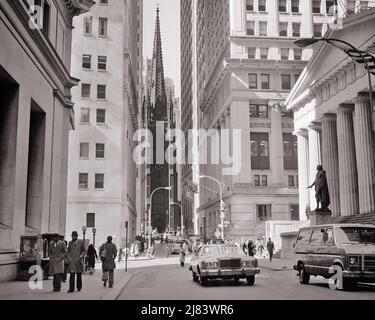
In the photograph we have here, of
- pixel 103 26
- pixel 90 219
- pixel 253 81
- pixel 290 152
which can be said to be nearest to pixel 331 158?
pixel 290 152

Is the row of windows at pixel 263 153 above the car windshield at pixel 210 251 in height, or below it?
above

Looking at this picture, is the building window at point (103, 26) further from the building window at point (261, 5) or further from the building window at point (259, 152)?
the building window at point (259, 152)

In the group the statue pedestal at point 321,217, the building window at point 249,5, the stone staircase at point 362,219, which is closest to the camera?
the statue pedestal at point 321,217

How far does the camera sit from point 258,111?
6806 centimetres

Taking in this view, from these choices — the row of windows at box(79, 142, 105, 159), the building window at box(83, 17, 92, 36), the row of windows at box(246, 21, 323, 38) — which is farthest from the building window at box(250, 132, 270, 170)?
the building window at box(83, 17, 92, 36)

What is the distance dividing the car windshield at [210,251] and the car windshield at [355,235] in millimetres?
5022

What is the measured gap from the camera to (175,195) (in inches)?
7343

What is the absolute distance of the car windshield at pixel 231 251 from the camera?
20.4 m

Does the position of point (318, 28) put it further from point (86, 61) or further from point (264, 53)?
point (86, 61)

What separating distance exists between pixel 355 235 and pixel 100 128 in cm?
4326

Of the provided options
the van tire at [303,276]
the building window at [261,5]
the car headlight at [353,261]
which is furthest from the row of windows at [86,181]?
the car headlight at [353,261]

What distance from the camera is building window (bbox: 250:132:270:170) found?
67.2 metres

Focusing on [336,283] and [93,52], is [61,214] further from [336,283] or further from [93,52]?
[93,52]
